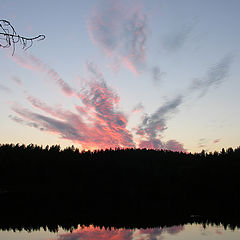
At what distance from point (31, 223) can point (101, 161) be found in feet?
337

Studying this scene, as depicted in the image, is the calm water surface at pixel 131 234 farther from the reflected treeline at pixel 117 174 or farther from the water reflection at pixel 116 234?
the reflected treeline at pixel 117 174

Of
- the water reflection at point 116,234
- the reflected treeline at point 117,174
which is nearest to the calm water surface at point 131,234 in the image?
the water reflection at point 116,234

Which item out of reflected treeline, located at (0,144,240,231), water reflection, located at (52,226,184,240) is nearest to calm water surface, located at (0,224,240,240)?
water reflection, located at (52,226,184,240)

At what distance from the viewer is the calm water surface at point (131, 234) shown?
2939cm

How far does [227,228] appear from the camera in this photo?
35844 millimetres

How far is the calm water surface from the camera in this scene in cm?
2939

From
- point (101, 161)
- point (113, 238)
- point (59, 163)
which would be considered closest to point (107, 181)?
point (101, 161)

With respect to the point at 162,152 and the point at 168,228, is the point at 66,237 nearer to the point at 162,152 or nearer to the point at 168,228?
the point at 168,228

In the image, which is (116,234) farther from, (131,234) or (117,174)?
(117,174)

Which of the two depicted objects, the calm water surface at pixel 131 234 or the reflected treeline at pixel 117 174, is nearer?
the calm water surface at pixel 131 234

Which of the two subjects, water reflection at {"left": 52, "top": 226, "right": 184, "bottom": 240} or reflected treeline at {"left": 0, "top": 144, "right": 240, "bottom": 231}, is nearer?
water reflection at {"left": 52, "top": 226, "right": 184, "bottom": 240}

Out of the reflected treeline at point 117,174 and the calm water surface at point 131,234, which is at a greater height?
the reflected treeline at point 117,174

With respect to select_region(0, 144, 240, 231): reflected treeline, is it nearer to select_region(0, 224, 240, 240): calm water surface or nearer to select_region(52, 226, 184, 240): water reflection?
select_region(52, 226, 184, 240): water reflection

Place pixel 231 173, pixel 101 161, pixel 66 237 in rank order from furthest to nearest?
pixel 101 161 → pixel 231 173 → pixel 66 237
